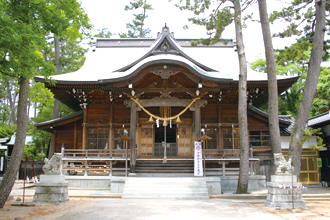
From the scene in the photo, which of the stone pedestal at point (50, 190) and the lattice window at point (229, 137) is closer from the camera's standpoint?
the stone pedestal at point (50, 190)

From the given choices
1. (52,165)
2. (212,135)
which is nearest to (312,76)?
(212,135)

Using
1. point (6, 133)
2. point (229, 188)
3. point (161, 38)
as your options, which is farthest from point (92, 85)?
point (6, 133)

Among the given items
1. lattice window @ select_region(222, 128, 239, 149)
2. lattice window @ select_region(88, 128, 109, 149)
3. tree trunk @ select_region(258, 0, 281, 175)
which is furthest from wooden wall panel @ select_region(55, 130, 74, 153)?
tree trunk @ select_region(258, 0, 281, 175)

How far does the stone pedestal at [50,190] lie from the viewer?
9539mm

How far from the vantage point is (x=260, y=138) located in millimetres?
17172

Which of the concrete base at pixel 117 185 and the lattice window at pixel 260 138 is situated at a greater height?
the lattice window at pixel 260 138

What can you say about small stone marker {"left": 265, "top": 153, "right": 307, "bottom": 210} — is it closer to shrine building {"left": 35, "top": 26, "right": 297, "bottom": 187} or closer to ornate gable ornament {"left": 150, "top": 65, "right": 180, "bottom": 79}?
shrine building {"left": 35, "top": 26, "right": 297, "bottom": 187}

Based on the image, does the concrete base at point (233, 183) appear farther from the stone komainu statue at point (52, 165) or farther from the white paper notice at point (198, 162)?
the stone komainu statue at point (52, 165)

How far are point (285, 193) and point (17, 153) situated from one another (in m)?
8.21

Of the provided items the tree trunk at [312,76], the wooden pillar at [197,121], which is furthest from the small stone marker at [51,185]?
the tree trunk at [312,76]

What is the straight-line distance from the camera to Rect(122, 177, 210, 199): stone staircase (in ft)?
36.9

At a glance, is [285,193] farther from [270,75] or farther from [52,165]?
[52,165]

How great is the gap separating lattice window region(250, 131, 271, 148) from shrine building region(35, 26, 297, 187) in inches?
2.2

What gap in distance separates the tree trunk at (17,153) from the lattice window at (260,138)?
1274 cm
